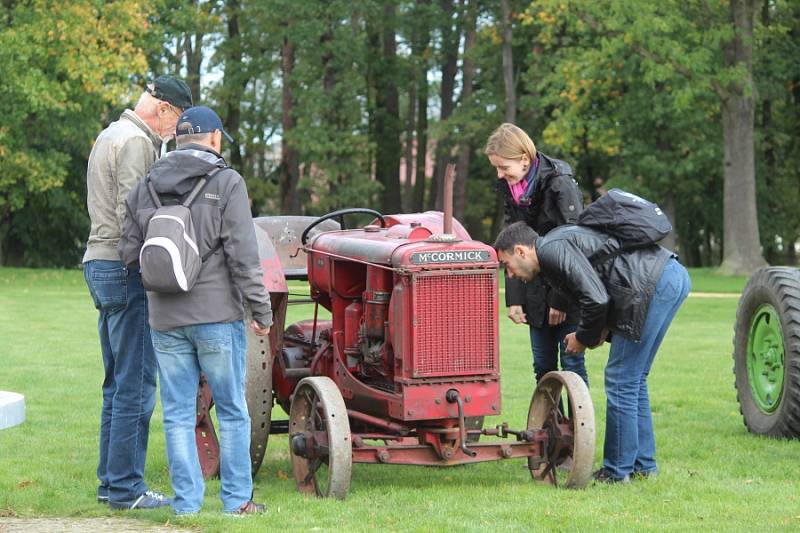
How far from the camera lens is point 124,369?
6.44m

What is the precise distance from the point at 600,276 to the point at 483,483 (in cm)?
134

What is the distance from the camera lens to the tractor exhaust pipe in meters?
6.34

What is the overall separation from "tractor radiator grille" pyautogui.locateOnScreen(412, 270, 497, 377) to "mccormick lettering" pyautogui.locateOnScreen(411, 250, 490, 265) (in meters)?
0.06

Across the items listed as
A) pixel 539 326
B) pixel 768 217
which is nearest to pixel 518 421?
pixel 539 326

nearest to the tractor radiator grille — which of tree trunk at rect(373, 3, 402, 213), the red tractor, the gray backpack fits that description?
the red tractor

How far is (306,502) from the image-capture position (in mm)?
6500

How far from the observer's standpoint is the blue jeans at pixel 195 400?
5941 mm

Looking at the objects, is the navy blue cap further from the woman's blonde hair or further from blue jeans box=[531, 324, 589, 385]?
blue jeans box=[531, 324, 589, 385]

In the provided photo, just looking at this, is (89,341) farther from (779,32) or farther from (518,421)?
(779,32)

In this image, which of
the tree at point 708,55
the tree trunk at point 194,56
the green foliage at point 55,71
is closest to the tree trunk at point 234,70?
the tree trunk at point 194,56

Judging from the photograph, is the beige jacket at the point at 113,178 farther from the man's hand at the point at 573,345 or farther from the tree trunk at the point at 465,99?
the tree trunk at the point at 465,99

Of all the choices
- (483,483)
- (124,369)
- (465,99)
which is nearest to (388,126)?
(465,99)

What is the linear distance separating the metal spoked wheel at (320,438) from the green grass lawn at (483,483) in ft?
0.39

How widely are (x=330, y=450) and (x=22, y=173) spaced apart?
83.7 ft
